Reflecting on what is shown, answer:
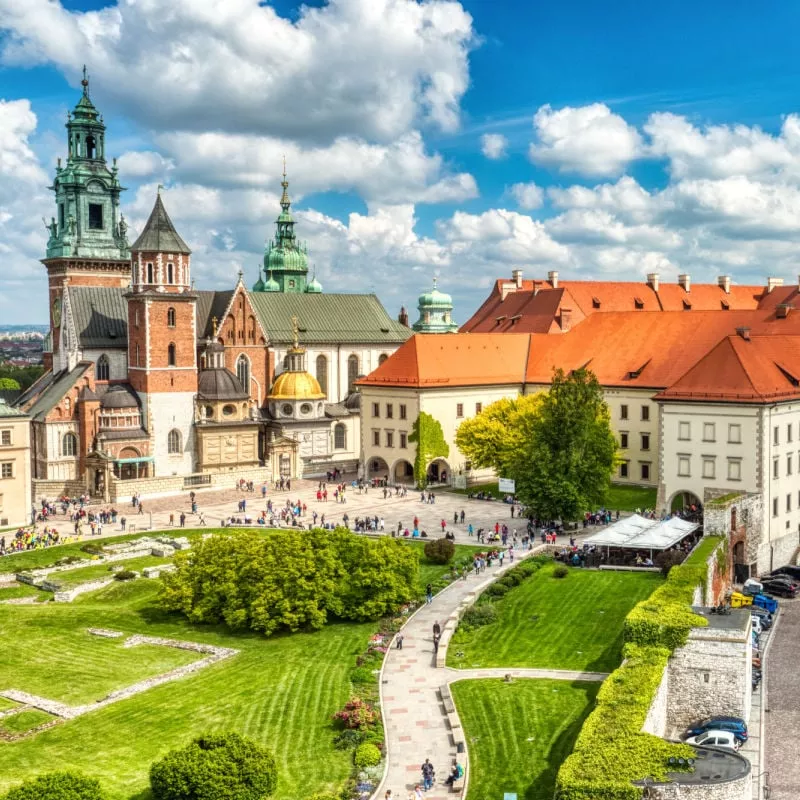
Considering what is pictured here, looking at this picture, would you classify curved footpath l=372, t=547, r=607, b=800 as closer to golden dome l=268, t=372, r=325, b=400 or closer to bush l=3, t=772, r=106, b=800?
bush l=3, t=772, r=106, b=800

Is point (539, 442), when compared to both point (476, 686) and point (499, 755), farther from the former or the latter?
point (499, 755)

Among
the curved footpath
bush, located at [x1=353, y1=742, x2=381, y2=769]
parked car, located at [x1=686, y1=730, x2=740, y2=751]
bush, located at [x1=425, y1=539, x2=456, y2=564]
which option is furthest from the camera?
bush, located at [x1=425, y1=539, x2=456, y2=564]

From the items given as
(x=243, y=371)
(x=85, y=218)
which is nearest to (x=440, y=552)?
(x=243, y=371)

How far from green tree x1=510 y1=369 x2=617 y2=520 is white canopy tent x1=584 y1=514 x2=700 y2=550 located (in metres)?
4.77

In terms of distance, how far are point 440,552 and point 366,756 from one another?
79.2 feet

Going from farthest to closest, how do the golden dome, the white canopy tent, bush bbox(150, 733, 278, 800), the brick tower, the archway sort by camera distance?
1. the golden dome
2. the brick tower
3. the archway
4. the white canopy tent
5. bush bbox(150, 733, 278, 800)

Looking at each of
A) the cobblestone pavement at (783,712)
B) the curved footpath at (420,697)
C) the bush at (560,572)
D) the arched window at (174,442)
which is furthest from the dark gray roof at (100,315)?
the cobblestone pavement at (783,712)

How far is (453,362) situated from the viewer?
80.2 m

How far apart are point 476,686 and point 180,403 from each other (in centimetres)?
5145

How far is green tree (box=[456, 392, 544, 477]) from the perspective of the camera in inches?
2729

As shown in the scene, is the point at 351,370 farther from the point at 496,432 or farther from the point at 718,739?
the point at 718,739

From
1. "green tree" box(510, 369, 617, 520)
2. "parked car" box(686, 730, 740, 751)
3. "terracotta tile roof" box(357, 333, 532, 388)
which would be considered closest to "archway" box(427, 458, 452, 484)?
"terracotta tile roof" box(357, 333, 532, 388)

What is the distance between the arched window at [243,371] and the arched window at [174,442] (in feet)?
33.6

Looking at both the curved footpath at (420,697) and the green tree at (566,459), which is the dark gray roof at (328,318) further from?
the curved footpath at (420,697)
